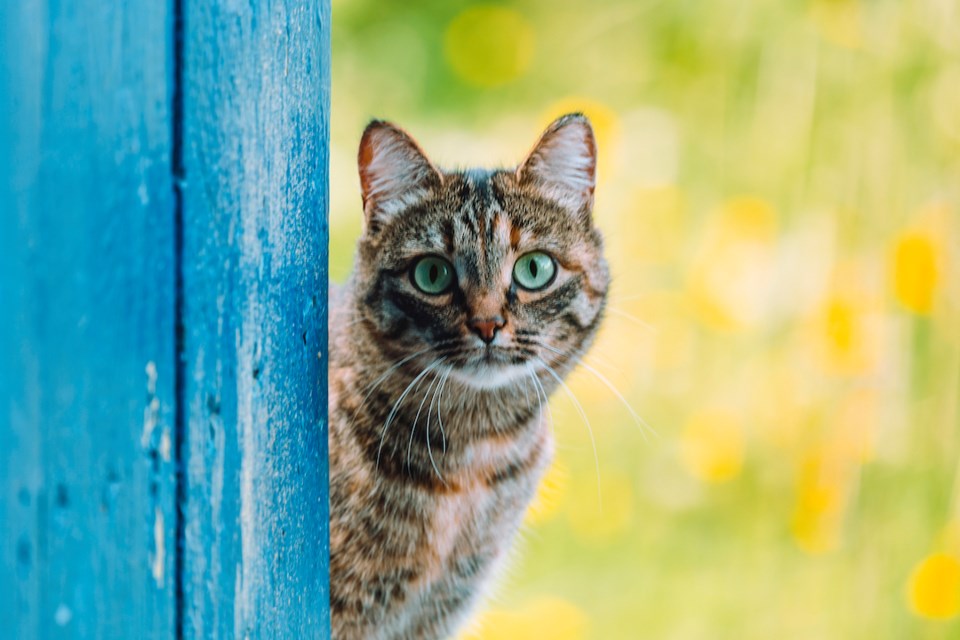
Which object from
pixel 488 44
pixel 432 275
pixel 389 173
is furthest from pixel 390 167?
pixel 488 44

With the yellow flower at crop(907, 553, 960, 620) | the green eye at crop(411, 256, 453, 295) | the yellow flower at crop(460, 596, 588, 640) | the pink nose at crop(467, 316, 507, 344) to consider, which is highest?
the green eye at crop(411, 256, 453, 295)

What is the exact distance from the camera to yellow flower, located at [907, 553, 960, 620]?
7.48 ft

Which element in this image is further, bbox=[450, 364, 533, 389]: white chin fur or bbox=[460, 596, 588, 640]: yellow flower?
bbox=[460, 596, 588, 640]: yellow flower

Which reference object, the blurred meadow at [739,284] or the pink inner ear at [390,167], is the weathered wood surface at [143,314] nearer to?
the pink inner ear at [390,167]

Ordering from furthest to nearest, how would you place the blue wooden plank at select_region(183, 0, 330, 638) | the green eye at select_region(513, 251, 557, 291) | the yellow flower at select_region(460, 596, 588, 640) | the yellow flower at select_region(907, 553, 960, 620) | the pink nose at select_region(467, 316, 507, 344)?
the yellow flower at select_region(460, 596, 588, 640) < the yellow flower at select_region(907, 553, 960, 620) < the green eye at select_region(513, 251, 557, 291) < the pink nose at select_region(467, 316, 507, 344) < the blue wooden plank at select_region(183, 0, 330, 638)

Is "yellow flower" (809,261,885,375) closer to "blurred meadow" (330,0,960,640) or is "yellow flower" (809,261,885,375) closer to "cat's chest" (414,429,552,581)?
"blurred meadow" (330,0,960,640)

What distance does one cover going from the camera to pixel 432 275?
145 cm

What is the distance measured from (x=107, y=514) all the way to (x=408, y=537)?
69 cm

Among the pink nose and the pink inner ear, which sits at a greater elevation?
the pink inner ear

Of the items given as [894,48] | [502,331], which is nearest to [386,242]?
[502,331]

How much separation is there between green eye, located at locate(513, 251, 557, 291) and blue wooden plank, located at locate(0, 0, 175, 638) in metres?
0.69

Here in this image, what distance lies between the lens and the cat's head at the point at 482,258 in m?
1.40

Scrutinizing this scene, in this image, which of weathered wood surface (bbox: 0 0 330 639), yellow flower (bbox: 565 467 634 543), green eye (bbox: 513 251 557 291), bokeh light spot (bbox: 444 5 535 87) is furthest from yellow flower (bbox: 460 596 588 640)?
weathered wood surface (bbox: 0 0 330 639)

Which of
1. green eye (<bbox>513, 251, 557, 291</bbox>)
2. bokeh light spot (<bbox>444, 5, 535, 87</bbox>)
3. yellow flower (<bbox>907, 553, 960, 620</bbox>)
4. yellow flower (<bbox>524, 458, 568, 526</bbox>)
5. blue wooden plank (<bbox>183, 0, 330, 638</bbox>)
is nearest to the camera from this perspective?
blue wooden plank (<bbox>183, 0, 330, 638</bbox>)
